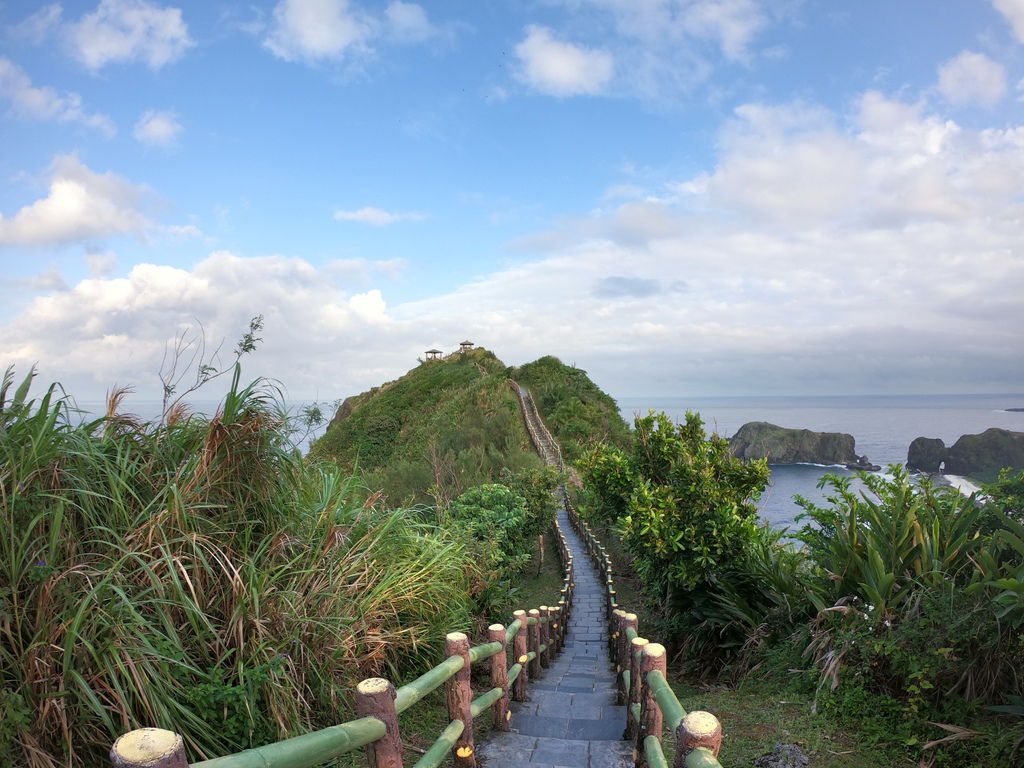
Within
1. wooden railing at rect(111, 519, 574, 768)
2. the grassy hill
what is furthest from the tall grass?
the grassy hill

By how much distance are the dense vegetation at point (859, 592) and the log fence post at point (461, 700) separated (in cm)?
254

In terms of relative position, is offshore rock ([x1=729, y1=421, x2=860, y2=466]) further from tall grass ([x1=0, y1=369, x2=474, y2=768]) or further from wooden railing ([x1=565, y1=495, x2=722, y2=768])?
tall grass ([x1=0, y1=369, x2=474, y2=768])

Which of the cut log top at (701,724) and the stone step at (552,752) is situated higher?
the cut log top at (701,724)

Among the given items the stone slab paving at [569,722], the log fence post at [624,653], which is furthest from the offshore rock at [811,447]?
the log fence post at [624,653]

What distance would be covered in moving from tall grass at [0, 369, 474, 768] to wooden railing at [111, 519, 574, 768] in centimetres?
62

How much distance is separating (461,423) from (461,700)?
30072 millimetres

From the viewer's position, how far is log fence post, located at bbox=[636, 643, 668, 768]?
3.52 m

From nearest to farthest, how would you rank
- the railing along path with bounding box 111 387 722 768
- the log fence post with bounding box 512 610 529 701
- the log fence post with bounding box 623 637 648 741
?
the railing along path with bounding box 111 387 722 768
the log fence post with bounding box 623 637 648 741
the log fence post with bounding box 512 610 529 701

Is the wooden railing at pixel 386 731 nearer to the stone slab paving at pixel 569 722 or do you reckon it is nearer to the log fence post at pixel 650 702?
the stone slab paving at pixel 569 722

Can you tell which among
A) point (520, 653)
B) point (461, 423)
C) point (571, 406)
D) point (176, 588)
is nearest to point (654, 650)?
point (520, 653)

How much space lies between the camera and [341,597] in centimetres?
417

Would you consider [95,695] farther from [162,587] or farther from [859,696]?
[859,696]

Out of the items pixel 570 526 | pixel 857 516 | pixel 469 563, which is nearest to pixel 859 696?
pixel 857 516

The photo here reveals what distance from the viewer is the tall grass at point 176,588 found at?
294 cm
